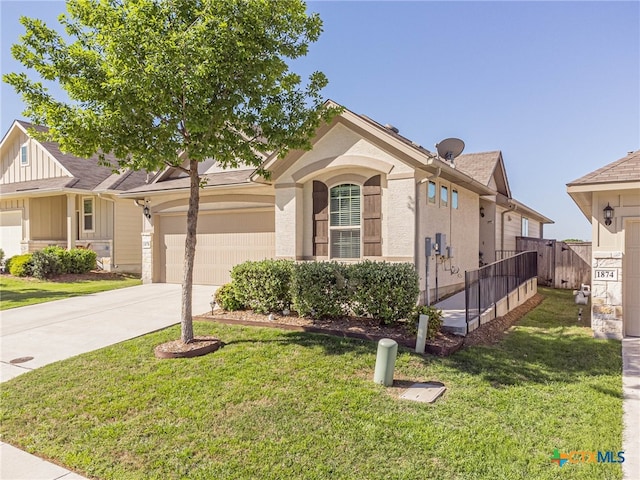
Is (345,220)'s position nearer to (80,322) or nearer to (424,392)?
(424,392)

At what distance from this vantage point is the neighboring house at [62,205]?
1761cm

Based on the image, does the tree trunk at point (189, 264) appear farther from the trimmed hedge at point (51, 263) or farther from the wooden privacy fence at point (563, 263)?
the wooden privacy fence at point (563, 263)

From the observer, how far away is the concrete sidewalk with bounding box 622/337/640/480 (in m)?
3.61

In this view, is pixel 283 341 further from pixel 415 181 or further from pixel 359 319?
pixel 415 181

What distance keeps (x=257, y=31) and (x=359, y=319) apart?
5.48 metres

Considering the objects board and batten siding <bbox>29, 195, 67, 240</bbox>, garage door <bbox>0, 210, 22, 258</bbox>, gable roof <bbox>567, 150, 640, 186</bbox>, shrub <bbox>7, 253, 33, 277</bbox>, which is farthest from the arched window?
garage door <bbox>0, 210, 22, 258</bbox>

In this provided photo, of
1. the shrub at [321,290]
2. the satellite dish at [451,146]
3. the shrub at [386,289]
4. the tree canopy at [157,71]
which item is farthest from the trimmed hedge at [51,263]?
the satellite dish at [451,146]

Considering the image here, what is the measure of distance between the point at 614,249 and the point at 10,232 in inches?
954

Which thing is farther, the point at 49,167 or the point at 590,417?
the point at 49,167

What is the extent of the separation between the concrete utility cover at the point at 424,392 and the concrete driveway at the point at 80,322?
5524mm

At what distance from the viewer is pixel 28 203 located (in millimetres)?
18891

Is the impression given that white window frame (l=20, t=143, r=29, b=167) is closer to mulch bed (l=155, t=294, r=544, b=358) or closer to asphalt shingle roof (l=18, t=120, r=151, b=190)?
asphalt shingle roof (l=18, t=120, r=151, b=190)

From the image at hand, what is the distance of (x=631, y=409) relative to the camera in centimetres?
471

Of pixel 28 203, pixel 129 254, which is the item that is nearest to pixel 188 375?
pixel 129 254
